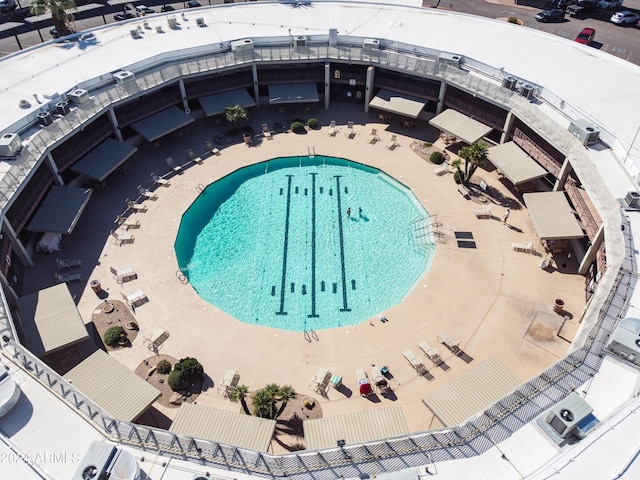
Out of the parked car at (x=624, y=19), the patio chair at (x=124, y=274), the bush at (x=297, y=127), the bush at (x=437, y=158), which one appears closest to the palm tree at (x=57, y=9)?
the bush at (x=297, y=127)

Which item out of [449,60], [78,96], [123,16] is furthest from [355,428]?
[123,16]

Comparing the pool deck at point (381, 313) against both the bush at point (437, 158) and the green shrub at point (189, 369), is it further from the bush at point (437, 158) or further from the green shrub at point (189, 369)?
the bush at point (437, 158)

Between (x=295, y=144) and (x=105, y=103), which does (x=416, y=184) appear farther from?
(x=105, y=103)

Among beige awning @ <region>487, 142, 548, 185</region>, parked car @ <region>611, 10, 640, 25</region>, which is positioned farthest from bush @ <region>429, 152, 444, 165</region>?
parked car @ <region>611, 10, 640, 25</region>

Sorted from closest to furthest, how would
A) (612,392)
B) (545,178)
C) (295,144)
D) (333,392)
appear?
(612,392), (333,392), (545,178), (295,144)

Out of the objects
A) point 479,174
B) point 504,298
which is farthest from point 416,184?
point 504,298

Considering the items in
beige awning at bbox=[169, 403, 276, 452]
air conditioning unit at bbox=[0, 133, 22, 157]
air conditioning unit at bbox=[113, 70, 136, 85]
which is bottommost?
beige awning at bbox=[169, 403, 276, 452]

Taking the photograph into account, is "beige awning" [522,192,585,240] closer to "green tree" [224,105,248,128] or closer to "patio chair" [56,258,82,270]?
"green tree" [224,105,248,128]
